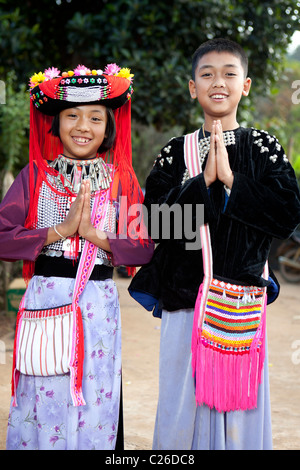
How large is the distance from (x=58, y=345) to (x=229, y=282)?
780 mm

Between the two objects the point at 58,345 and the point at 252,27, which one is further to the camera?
the point at 252,27

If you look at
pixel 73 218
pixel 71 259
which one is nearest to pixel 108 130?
pixel 73 218

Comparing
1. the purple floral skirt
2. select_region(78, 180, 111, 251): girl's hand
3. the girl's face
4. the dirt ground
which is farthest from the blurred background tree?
the purple floral skirt

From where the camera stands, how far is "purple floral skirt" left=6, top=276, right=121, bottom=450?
2553 mm

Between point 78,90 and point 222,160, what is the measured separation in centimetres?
72

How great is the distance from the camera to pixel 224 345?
8.09ft

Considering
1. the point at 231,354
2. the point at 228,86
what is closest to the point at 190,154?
the point at 228,86

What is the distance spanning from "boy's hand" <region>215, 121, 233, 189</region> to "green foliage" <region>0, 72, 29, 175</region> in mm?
3867

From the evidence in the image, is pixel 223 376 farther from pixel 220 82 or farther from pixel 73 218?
pixel 220 82

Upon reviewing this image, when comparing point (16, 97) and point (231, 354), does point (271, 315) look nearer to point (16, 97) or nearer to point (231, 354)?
point (16, 97)

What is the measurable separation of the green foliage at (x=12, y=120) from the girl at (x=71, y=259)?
339cm

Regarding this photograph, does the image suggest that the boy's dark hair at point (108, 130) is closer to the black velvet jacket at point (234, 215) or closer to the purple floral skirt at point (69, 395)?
the black velvet jacket at point (234, 215)

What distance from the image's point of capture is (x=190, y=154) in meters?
2.60
